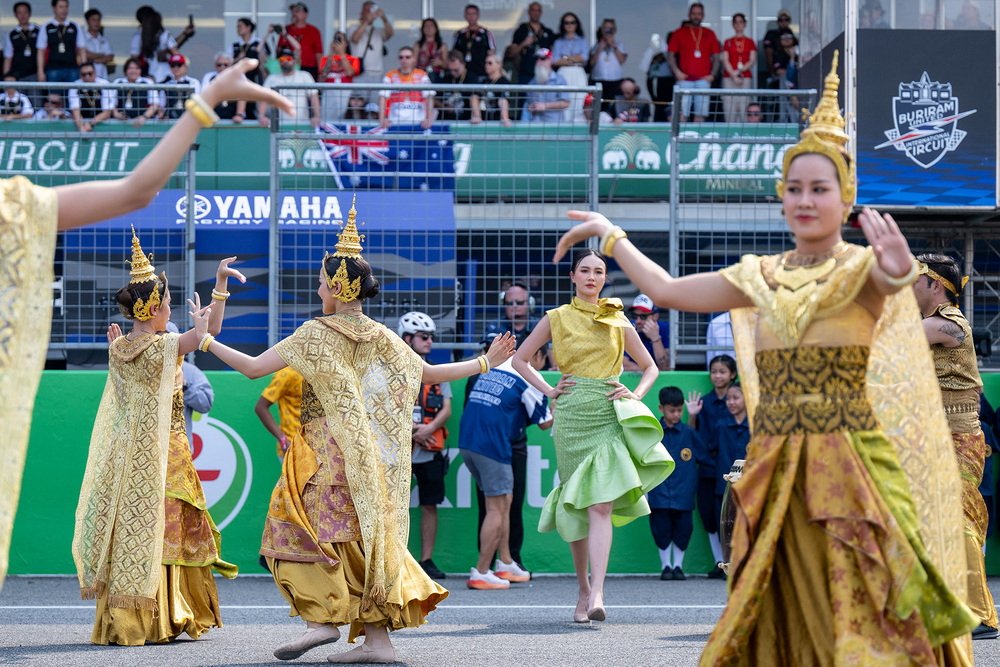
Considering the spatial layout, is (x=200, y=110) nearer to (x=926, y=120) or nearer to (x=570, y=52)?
(x=926, y=120)

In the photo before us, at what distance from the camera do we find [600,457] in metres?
8.03

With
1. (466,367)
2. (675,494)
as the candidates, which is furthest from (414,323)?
(466,367)

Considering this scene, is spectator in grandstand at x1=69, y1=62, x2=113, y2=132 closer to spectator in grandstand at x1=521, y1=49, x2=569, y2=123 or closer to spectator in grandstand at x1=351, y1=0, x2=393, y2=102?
spectator in grandstand at x1=521, y1=49, x2=569, y2=123

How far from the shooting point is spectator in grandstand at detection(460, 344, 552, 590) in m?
9.95

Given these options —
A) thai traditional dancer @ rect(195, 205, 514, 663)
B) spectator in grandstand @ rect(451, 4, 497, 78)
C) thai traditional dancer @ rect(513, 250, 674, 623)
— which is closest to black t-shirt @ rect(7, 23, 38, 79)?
spectator in grandstand @ rect(451, 4, 497, 78)

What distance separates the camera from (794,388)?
4211 mm

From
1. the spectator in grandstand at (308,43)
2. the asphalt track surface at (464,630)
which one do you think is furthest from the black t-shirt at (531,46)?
the asphalt track surface at (464,630)

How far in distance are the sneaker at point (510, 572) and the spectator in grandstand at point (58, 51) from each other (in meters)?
8.31

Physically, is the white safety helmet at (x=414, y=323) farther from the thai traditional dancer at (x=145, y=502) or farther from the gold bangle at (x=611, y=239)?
the gold bangle at (x=611, y=239)

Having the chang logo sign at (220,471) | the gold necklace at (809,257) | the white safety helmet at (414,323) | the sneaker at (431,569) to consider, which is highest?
the gold necklace at (809,257)

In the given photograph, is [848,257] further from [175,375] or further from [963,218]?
[963,218]

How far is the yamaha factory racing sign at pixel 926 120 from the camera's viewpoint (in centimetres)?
1218

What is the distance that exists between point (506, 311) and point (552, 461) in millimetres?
1241

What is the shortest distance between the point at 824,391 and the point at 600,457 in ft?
12.9
